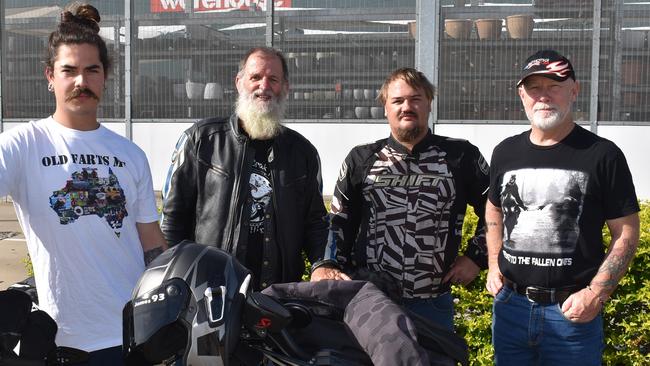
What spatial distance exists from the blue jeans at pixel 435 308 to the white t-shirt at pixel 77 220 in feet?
4.87

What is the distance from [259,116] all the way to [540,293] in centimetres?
156

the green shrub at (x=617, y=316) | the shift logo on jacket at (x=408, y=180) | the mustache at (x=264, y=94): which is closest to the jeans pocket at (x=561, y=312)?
the shift logo on jacket at (x=408, y=180)

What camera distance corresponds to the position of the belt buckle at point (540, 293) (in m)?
3.30

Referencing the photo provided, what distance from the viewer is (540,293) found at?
10.9 feet

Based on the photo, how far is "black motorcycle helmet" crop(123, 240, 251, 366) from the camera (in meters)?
1.85

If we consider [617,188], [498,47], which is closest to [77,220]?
Answer: [617,188]

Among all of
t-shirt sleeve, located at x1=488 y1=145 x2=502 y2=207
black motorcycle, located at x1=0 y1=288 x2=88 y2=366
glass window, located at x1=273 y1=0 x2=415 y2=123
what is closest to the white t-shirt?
black motorcycle, located at x1=0 y1=288 x2=88 y2=366

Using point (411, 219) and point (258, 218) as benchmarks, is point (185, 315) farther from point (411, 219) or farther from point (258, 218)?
point (411, 219)

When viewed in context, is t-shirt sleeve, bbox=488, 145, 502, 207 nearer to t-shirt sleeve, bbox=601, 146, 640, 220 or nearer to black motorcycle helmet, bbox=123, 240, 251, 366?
t-shirt sleeve, bbox=601, 146, 640, 220

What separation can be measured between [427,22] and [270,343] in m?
11.9

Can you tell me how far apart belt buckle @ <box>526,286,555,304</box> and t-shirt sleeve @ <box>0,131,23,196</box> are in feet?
7.26

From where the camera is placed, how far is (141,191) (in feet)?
9.62

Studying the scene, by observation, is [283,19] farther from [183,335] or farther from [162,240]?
[183,335]

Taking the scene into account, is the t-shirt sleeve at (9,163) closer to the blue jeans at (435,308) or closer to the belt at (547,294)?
the blue jeans at (435,308)
